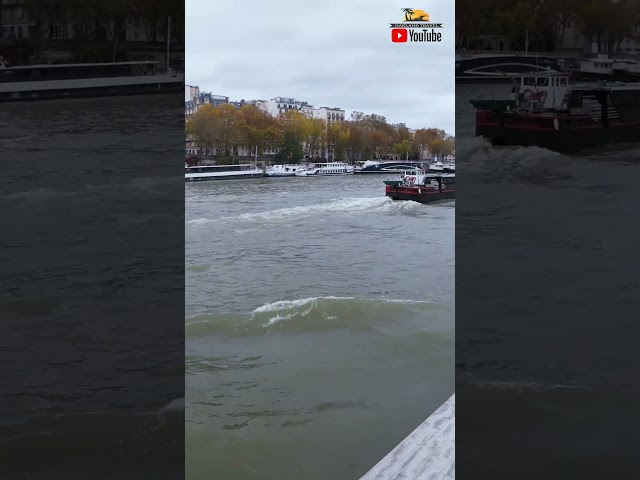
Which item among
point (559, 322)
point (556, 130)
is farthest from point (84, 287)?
point (556, 130)

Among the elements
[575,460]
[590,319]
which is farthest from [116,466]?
[590,319]

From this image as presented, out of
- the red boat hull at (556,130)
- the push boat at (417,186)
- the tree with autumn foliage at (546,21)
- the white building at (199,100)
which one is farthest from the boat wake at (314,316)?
the tree with autumn foliage at (546,21)

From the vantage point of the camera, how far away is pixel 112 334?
4066 millimetres

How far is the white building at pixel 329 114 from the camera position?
46.8 ft

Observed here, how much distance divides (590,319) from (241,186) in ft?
36.7

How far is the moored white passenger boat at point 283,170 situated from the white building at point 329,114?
4.84ft

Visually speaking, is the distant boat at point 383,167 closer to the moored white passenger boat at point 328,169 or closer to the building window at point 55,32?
the moored white passenger boat at point 328,169

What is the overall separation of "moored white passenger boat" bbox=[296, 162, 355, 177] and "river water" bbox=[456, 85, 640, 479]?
36.1 ft

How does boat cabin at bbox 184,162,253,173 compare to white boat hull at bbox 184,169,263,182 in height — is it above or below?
above

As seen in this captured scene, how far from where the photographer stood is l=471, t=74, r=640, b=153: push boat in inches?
101

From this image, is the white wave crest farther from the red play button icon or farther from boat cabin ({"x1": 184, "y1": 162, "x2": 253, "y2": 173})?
the red play button icon

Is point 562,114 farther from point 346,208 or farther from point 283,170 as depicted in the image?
point 346,208

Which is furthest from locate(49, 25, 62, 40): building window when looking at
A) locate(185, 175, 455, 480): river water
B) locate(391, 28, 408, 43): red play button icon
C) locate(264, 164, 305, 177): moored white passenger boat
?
locate(264, 164, 305, 177): moored white passenger boat

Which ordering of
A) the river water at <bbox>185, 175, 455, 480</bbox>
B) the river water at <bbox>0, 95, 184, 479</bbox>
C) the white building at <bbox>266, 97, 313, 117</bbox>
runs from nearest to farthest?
the river water at <bbox>0, 95, 184, 479</bbox>, the river water at <bbox>185, 175, 455, 480</bbox>, the white building at <bbox>266, 97, 313, 117</bbox>
